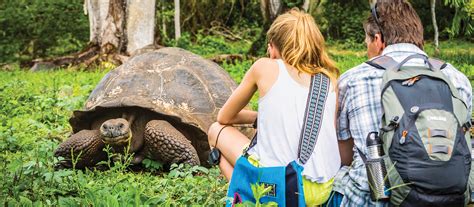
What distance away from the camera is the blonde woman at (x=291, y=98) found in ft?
10.5

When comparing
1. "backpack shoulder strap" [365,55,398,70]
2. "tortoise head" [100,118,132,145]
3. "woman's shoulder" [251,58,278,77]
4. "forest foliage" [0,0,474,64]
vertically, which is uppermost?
"backpack shoulder strap" [365,55,398,70]

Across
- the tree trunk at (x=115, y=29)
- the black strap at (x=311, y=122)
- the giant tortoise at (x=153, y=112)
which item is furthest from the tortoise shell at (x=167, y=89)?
the tree trunk at (x=115, y=29)

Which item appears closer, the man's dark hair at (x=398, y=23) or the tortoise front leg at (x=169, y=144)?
the man's dark hair at (x=398, y=23)

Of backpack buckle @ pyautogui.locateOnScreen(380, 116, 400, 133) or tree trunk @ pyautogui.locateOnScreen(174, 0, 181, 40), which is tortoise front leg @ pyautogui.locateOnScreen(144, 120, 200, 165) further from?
tree trunk @ pyautogui.locateOnScreen(174, 0, 181, 40)

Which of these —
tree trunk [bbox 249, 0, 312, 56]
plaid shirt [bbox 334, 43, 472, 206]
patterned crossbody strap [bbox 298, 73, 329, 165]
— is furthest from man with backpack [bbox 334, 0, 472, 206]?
tree trunk [bbox 249, 0, 312, 56]

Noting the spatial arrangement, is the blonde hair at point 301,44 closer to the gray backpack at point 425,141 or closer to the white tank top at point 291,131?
the white tank top at point 291,131

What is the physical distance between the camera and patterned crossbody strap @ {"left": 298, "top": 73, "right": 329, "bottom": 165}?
3.18 metres

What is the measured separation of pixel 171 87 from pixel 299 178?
2.30 meters

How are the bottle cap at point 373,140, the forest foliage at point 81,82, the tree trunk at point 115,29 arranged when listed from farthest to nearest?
the tree trunk at point 115,29 → the forest foliage at point 81,82 → the bottle cap at point 373,140

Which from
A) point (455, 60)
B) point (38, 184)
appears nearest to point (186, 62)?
point (38, 184)

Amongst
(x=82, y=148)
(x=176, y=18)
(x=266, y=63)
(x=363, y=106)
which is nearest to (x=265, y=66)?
(x=266, y=63)

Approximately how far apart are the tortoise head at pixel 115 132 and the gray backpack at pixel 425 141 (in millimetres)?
2445

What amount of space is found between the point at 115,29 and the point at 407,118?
10005 millimetres

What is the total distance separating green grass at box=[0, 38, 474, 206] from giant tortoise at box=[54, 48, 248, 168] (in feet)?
0.67
